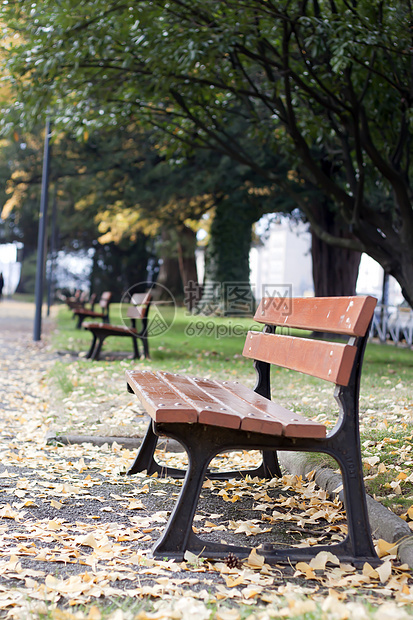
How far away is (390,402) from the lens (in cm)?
615

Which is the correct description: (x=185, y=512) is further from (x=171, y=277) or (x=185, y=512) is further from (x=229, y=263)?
(x=171, y=277)

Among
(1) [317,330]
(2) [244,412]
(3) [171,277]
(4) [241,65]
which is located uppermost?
(4) [241,65]

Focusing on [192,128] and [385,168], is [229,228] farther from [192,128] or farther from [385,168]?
[385,168]

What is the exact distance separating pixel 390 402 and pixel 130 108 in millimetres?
6562

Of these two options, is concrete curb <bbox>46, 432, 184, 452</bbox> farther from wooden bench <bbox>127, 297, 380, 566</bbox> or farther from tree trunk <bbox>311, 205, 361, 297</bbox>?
tree trunk <bbox>311, 205, 361, 297</bbox>

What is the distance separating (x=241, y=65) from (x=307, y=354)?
7.36 meters

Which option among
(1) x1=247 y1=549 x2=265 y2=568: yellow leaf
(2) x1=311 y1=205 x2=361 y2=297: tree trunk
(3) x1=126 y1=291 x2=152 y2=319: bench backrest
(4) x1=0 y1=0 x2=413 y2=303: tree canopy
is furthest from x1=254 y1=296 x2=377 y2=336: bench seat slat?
(2) x1=311 y1=205 x2=361 y2=297: tree trunk

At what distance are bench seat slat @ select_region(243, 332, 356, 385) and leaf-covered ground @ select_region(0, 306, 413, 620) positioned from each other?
76 centimetres

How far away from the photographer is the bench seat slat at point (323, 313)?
2719mm

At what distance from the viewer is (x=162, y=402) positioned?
9.12 ft

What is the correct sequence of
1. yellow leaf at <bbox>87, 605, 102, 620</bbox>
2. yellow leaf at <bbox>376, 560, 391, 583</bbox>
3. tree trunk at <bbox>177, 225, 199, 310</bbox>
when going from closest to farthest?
yellow leaf at <bbox>87, 605, 102, 620</bbox> < yellow leaf at <bbox>376, 560, 391, 583</bbox> < tree trunk at <bbox>177, 225, 199, 310</bbox>

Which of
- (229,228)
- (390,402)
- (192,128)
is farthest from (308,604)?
(229,228)

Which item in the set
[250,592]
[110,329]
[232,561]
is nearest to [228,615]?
[250,592]

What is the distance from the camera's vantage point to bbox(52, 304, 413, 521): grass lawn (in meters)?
3.90
